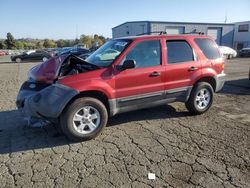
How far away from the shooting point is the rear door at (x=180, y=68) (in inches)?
198

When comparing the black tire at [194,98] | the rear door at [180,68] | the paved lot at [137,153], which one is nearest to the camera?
the paved lot at [137,153]

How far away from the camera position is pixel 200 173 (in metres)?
3.26

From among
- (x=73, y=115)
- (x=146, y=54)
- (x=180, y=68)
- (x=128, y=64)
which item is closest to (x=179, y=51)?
(x=180, y=68)

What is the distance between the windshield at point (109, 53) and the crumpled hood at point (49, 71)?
732 mm

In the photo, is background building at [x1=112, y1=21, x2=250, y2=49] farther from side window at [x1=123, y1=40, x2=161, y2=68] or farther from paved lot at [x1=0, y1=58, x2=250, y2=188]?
paved lot at [x1=0, y1=58, x2=250, y2=188]

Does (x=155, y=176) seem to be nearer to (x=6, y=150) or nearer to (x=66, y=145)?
(x=66, y=145)

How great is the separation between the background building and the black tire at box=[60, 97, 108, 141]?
2911 cm

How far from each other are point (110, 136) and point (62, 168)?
129cm

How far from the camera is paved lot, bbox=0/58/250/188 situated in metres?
3.16

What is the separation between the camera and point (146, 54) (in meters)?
4.79

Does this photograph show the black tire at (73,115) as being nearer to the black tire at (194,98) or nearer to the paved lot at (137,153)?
the paved lot at (137,153)

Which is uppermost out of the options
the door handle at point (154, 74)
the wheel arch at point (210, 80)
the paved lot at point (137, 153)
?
the door handle at point (154, 74)

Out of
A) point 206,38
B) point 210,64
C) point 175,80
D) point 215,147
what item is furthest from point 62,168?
point 206,38

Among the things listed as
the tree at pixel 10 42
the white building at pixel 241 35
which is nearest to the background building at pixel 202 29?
the white building at pixel 241 35
